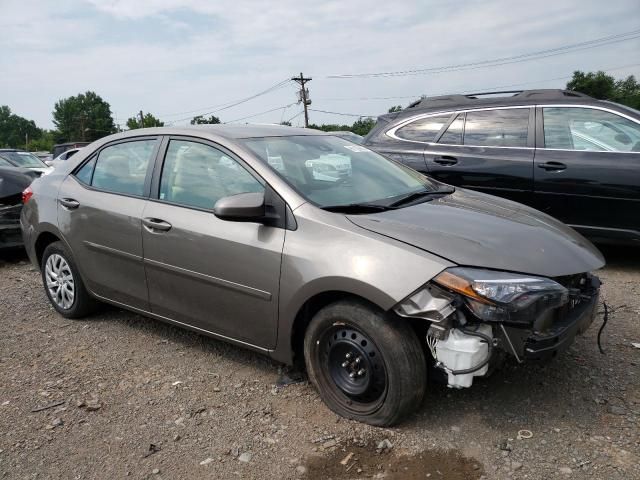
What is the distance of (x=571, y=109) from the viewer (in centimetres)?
527

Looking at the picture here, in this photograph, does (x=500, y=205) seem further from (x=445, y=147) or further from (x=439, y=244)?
(x=445, y=147)

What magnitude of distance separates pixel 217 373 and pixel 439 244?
170cm

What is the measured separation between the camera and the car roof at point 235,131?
3.52 m

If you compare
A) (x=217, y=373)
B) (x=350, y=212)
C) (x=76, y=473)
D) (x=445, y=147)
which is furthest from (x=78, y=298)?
(x=445, y=147)

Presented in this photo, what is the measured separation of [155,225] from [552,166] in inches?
146

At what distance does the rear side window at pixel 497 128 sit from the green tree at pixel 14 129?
11176 centimetres

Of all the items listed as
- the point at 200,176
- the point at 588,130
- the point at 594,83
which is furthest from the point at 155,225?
the point at 594,83

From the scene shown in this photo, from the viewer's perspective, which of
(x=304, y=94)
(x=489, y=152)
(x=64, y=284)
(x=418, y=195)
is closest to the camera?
(x=418, y=195)

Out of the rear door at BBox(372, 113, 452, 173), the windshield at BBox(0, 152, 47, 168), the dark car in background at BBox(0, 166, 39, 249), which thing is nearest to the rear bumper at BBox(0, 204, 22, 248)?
the dark car in background at BBox(0, 166, 39, 249)

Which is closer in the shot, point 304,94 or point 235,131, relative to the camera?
point 235,131

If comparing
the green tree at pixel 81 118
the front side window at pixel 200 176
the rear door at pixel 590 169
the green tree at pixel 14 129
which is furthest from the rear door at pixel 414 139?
the green tree at pixel 14 129

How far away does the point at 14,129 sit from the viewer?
345 feet

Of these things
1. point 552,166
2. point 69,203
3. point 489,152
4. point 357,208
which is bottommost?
point 69,203

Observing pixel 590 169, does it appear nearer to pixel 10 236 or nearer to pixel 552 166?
pixel 552 166
